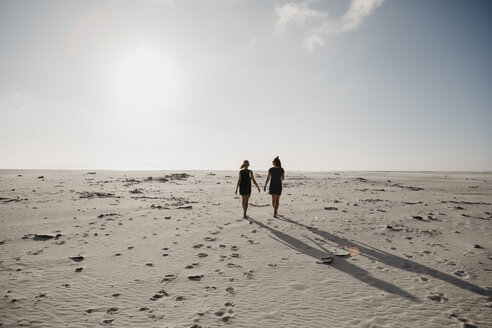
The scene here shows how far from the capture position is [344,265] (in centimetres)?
657

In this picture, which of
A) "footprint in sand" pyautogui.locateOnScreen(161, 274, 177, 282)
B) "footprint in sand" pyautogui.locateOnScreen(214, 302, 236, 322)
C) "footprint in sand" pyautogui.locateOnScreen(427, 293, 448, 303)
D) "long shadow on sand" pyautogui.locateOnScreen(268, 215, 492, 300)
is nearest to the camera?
"footprint in sand" pyautogui.locateOnScreen(214, 302, 236, 322)

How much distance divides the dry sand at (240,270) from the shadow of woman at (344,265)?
3cm

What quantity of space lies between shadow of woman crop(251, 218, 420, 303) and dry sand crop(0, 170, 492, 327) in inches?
1.3

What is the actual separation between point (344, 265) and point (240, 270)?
111 inches

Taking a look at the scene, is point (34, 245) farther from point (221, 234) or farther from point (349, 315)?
point (349, 315)

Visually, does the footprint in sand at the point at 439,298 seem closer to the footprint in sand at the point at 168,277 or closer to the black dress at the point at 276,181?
the footprint in sand at the point at 168,277

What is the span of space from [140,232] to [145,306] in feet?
17.0

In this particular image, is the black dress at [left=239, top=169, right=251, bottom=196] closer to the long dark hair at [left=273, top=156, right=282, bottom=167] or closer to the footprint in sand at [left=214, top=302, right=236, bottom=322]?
the long dark hair at [left=273, top=156, right=282, bottom=167]

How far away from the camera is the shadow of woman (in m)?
5.20

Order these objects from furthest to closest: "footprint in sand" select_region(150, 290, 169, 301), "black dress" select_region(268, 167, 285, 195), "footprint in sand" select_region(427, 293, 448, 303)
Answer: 1. "black dress" select_region(268, 167, 285, 195)
2. "footprint in sand" select_region(150, 290, 169, 301)
3. "footprint in sand" select_region(427, 293, 448, 303)

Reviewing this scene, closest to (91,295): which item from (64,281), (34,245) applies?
(64,281)

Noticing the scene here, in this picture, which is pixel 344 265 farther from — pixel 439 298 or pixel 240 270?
pixel 240 270

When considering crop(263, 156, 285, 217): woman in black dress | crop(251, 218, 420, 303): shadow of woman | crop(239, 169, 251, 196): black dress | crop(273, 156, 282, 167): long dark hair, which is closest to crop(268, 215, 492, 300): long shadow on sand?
crop(251, 218, 420, 303): shadow of woman

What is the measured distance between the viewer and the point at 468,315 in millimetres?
4328
